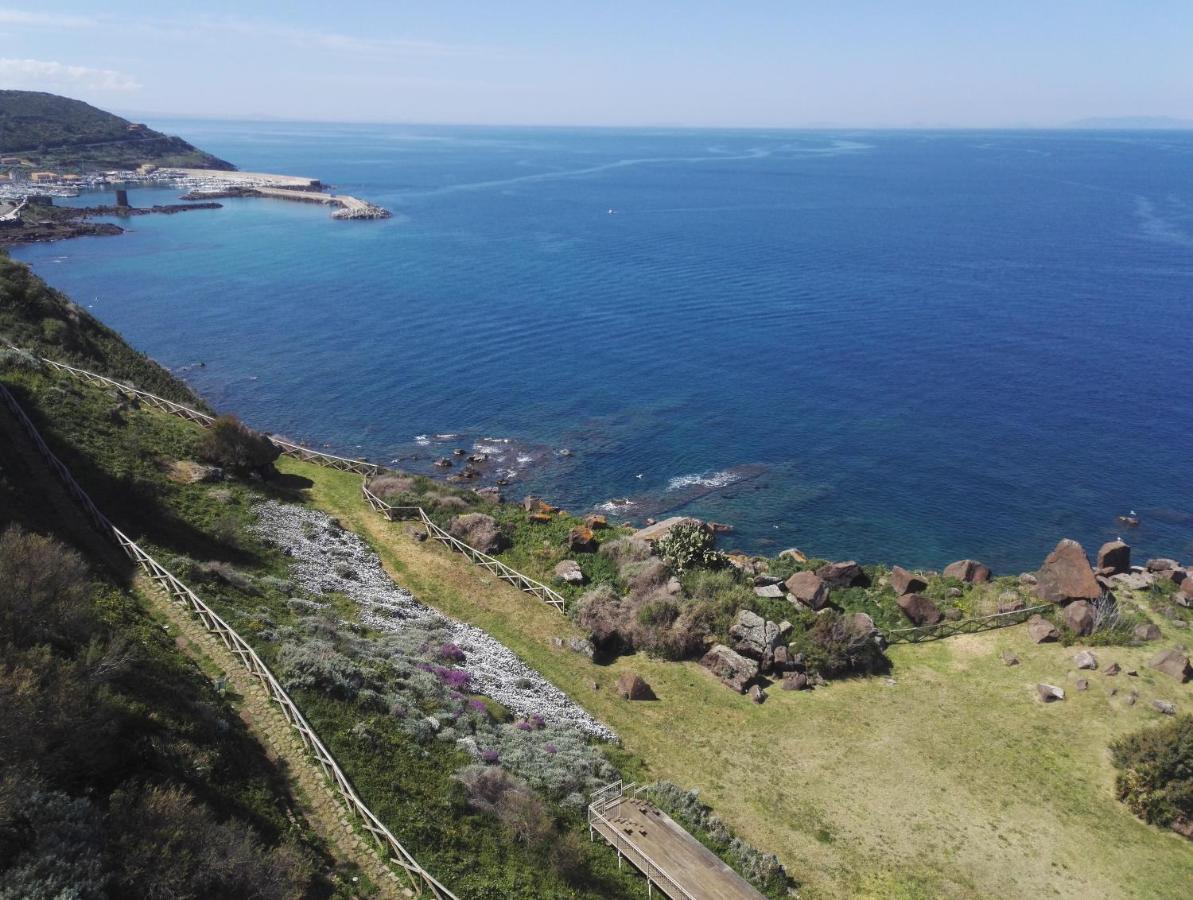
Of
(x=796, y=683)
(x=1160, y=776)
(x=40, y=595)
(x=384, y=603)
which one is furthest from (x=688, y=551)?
(x=40, y=595)

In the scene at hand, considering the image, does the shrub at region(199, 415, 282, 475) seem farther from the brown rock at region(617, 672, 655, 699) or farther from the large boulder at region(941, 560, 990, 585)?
the large boulder at region(941, 560, 990, 585)

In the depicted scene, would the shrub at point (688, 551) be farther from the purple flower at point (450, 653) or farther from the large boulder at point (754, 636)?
the purple flower at point (450, 653)

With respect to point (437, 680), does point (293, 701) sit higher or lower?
higher

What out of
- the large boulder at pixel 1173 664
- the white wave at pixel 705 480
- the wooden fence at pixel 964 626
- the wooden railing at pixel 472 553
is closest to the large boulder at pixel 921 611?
the wooden fence at pixel 964 626

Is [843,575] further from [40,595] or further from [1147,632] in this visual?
[40,595]

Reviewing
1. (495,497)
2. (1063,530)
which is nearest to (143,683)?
(495,497)

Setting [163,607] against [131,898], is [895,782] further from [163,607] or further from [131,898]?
[163,607]

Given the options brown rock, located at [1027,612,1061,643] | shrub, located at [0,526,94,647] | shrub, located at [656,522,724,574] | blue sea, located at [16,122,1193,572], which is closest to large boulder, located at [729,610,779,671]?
shrub, located at [656,522,724,574]
